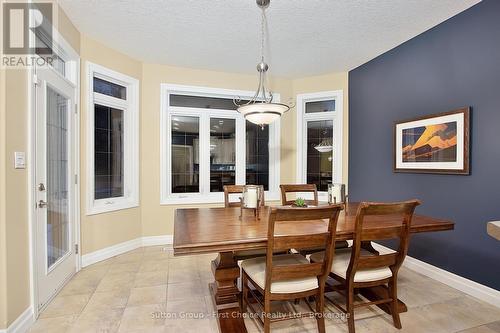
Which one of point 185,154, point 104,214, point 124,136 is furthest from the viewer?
point 185,154

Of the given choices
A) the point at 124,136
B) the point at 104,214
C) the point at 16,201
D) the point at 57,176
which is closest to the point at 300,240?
the point at 16,201

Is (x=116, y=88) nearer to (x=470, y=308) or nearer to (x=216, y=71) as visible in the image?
(x=216, y=71)

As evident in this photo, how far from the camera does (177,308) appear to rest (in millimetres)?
2311

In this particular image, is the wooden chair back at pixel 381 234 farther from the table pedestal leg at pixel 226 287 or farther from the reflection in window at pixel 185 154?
the reflection in window at pixel 185 154

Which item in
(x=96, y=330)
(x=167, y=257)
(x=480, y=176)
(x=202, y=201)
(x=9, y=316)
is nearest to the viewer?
(x=9, y=316)

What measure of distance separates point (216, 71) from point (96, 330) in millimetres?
3691

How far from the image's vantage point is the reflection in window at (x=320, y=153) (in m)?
4.57

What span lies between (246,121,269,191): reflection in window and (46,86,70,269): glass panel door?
2637 millimetres

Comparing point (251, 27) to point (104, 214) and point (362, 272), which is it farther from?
point (104, 214)

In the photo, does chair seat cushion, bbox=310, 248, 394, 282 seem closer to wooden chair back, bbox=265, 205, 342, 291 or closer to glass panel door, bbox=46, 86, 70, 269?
wooden chair back, bbox=265, 205, 342, 291

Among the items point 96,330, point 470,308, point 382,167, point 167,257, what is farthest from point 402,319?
point 167,257

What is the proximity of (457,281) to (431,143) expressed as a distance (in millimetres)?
1463

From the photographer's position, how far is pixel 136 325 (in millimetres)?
2064

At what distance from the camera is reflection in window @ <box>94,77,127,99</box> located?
343 centimetres
